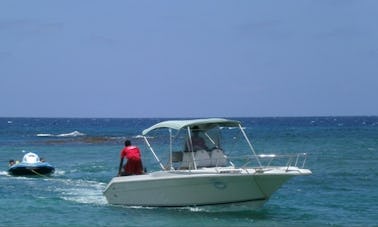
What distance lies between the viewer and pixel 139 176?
24.0 meters

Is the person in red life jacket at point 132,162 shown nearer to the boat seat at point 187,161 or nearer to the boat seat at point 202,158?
the boat seat at point 187,161

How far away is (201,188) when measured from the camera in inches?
901

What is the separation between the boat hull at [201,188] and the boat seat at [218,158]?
1.78 metres

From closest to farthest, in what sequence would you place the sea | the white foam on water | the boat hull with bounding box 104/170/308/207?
the sea → the boat hull with bounding box 104/170/308/207 → the white foam on water

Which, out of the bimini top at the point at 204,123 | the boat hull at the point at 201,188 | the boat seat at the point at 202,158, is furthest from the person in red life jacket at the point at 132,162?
the boat seat at the point at 202,158

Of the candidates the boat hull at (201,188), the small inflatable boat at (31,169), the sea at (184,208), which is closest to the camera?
the sea at (184,208)

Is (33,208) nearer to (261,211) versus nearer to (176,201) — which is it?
(176,201)

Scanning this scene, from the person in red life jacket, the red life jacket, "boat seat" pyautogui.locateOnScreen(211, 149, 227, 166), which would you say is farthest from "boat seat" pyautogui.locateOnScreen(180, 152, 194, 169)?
the red life jacket

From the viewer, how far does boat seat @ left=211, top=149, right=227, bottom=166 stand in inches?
969

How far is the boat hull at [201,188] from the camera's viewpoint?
22.5 meters

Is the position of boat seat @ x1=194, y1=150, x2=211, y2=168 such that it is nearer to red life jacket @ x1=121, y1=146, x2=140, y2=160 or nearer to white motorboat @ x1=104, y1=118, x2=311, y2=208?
white motorboat @ x1=104, y1=118, x2=311, y2=208

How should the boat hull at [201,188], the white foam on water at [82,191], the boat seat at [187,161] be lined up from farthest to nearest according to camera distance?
the white foam on water at [82,191]
the boat seat at [187,161]
the boat hull at [201,188]

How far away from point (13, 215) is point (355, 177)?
18.7 meters

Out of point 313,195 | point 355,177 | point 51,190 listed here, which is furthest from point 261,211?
point 355,177
